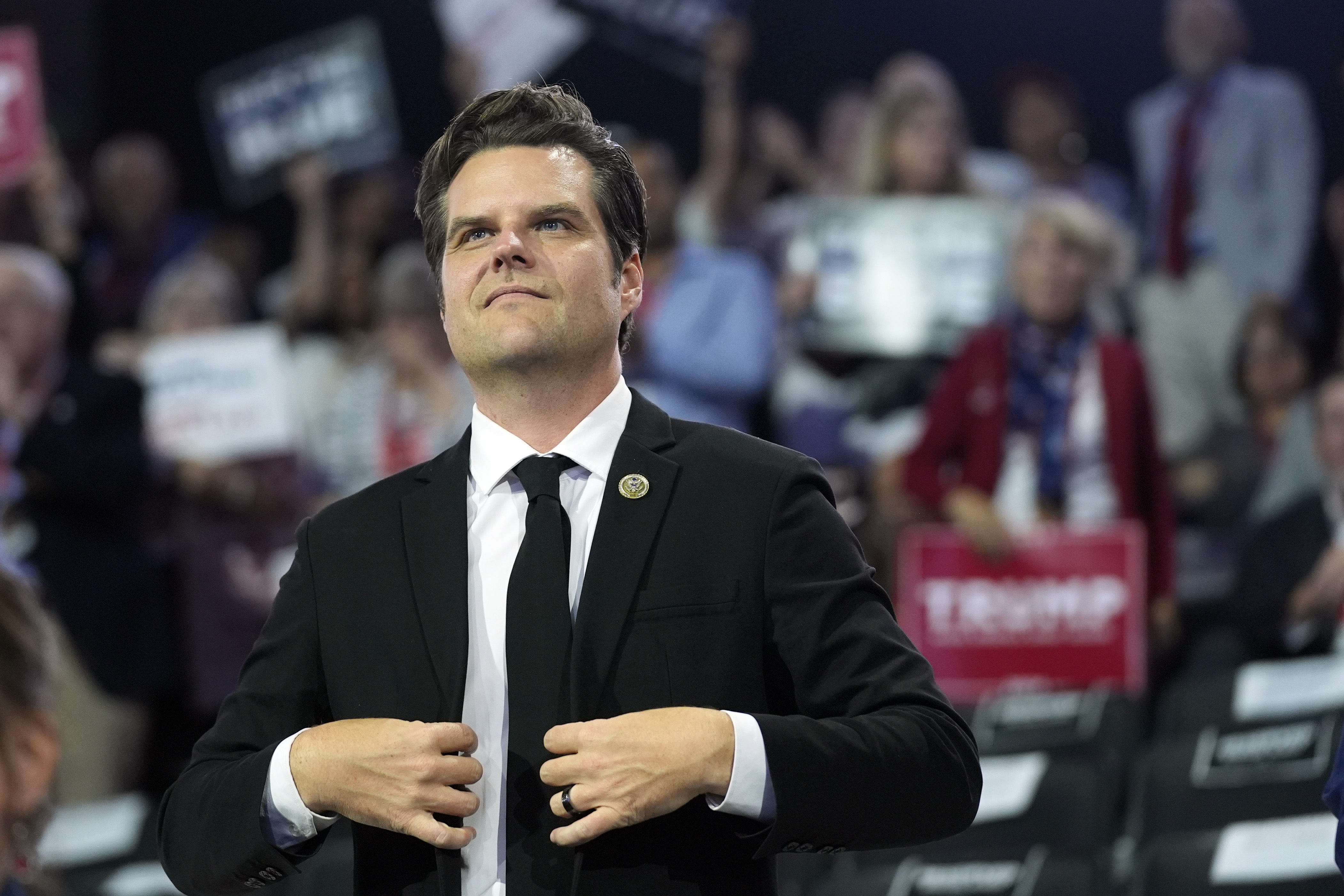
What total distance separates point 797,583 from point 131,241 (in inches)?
202

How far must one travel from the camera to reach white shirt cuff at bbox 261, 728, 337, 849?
4.45 feet

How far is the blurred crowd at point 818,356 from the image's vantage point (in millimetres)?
4801

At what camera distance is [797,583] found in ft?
4.68

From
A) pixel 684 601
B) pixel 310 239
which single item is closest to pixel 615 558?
pixel 684 601

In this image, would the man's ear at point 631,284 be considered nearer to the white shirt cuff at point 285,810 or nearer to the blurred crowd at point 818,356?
the white shirt cuff at point 285,810

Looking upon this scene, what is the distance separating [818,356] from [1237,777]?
2230mm

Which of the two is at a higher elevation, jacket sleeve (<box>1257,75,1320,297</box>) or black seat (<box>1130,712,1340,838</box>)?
jacket sleeve (<box>1257,75,1320,297</box>)

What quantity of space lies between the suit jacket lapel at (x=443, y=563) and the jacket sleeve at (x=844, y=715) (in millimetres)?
284

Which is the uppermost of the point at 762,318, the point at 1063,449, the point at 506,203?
the point at 506,203

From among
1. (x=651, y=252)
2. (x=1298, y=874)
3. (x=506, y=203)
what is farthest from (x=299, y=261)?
(x=506, y=203)

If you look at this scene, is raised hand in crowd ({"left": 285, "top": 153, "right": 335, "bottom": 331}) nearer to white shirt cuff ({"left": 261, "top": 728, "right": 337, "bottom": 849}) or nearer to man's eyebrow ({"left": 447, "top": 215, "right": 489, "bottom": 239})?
man's eyebrow ({"left": 447, "top": 215, "right": 489, "bottom": 239})

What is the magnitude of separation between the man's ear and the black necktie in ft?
0.99

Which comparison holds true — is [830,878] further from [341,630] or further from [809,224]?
[809,224]

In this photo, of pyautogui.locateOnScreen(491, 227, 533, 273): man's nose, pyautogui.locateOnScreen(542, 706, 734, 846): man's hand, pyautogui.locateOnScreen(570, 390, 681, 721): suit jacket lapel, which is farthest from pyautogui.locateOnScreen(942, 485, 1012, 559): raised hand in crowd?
pyautogui.locateOnScreen(542, 706, 734, 846): man's hand
